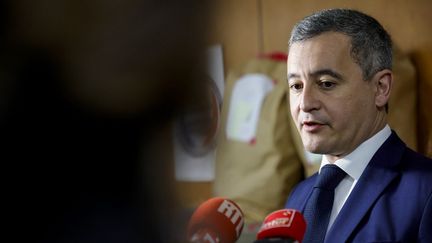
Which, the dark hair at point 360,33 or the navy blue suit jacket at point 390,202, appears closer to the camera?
the navy blue suit jacket at point 390,202

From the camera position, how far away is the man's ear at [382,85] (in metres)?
1.40

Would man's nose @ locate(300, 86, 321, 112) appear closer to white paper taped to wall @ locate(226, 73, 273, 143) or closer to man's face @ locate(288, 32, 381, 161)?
man's face @ locate(288, 32, 381, 161)

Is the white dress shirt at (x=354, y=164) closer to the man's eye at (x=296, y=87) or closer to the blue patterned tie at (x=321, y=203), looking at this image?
the blue patterned tie at (x=321, y=203)

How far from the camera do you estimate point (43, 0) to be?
1.08ft

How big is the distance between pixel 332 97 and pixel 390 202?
0.86 ft

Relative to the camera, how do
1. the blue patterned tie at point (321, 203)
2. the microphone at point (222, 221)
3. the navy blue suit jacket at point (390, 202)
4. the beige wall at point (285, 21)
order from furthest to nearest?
the beige wall at point (285, 21) → the blue patterned tie at point (321, 203) → the navy blue suit jacket at point (390, 202) → the microphone at point (222, 221)

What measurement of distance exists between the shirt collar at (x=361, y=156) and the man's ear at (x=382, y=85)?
0.23ft

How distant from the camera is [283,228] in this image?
96cm

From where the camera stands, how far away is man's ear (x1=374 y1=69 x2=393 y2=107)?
1400mm

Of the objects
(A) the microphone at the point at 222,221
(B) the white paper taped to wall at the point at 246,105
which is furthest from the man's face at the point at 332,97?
(B) the white paper taped to wall at the point at 246,105

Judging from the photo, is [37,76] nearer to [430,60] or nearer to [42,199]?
[42,199]

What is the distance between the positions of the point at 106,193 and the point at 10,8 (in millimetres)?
111

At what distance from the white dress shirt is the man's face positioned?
0.02 meters

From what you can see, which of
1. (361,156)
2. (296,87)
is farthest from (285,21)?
(361,156)
